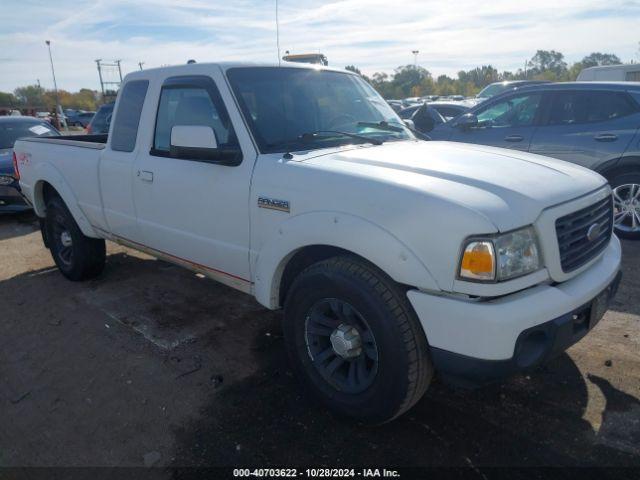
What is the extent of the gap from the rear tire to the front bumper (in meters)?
3.90

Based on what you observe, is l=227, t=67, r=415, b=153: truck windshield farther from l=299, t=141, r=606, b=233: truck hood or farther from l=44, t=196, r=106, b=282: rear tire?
l=44, t=196, r=106, b=282: rear tire

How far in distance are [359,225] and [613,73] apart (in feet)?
42.9

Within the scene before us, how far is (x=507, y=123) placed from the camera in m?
6.55

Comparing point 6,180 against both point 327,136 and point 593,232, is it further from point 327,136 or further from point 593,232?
point 593,232

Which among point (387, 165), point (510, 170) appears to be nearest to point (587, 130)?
point (510, 170)

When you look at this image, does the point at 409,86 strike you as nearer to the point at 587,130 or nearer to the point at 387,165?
the point at 587,130

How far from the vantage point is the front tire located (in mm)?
2357

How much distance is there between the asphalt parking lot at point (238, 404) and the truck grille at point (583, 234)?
934 millimetres

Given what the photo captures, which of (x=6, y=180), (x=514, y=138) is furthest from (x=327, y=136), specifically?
(x=6, y=180)

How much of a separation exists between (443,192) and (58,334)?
134 inches

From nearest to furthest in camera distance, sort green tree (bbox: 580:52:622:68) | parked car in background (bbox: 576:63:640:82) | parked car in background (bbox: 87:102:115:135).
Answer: parked car in background (bbox: 87:102:115:135) → parked car in background (bbox: 576:63:640:82) → green tree (bbox: 580:52:622:68)

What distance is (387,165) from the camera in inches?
106

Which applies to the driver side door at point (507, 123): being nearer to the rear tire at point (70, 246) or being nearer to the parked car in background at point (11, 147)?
the rear tire at point (70, 246)

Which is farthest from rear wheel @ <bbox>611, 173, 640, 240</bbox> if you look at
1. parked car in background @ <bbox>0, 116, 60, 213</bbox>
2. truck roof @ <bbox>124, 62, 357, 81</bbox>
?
parked car in background @ <bbox>0, 116, 60, 213</bbox>
